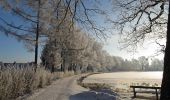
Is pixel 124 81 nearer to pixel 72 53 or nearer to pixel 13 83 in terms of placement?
pixel 72 53

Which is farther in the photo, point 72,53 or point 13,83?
point 72,53

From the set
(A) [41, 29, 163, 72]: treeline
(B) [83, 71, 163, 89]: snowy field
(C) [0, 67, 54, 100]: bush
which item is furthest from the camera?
(B) [83, 71, 163, 89]: snowy field

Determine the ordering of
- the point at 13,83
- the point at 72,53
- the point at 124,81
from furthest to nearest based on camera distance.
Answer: the point at 72,53 < the point at 124,81 < the point at 13,83

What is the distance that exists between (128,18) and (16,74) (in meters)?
10.9

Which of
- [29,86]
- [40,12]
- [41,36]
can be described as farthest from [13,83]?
[41,36]

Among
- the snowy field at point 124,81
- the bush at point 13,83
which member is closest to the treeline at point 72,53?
the bush at point 13,83

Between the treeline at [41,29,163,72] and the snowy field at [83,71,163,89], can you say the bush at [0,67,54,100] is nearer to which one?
the treeline at [41,29,163,72]

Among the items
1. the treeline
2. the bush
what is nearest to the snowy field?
the treeline

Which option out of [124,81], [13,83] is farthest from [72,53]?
[13,83]

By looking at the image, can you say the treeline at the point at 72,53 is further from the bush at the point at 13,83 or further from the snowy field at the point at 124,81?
the snowy field at the point at 124,81

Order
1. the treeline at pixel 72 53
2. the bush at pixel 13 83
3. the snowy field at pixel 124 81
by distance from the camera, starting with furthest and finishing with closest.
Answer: the snowy field at pixel 124 81, the treeline at pixel 72 53, the bush at pixel 13 83

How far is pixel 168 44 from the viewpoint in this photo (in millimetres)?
11508

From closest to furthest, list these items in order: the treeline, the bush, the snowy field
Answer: the bush, the treeline, the snowy field

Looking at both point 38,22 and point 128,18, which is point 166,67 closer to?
point 128,18
